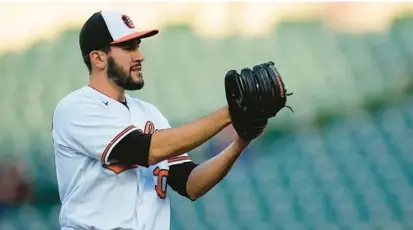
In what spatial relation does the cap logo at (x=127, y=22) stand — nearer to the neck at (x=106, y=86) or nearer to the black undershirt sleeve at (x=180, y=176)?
the neck at (x=106, y=86)

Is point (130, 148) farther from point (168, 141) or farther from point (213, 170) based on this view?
point (213, 170)

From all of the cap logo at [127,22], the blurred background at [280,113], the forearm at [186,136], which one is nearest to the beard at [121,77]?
the cap logo at [127,22]

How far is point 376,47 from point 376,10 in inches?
8.5

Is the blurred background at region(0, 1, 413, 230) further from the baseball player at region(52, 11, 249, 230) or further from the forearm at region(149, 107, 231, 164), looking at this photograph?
the forearm at region(149, 107, 231, 164)

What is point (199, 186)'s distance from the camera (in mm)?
2764

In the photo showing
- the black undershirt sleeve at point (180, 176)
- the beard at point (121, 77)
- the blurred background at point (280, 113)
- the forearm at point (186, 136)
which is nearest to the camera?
the forearm at point (186, 136)

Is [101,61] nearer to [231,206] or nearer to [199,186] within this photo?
[199,186]

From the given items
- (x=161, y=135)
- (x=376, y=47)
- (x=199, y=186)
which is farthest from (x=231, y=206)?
(x=161, y=135)

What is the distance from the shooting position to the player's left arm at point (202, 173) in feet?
8.72

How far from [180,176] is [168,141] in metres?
0.38

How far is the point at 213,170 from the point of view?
8.87 ft

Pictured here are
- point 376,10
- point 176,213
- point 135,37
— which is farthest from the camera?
point 376,10

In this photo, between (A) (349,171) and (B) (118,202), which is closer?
(B) (118,202)

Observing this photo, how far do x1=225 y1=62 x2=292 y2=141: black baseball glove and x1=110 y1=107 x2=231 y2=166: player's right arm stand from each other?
0.04 meters
